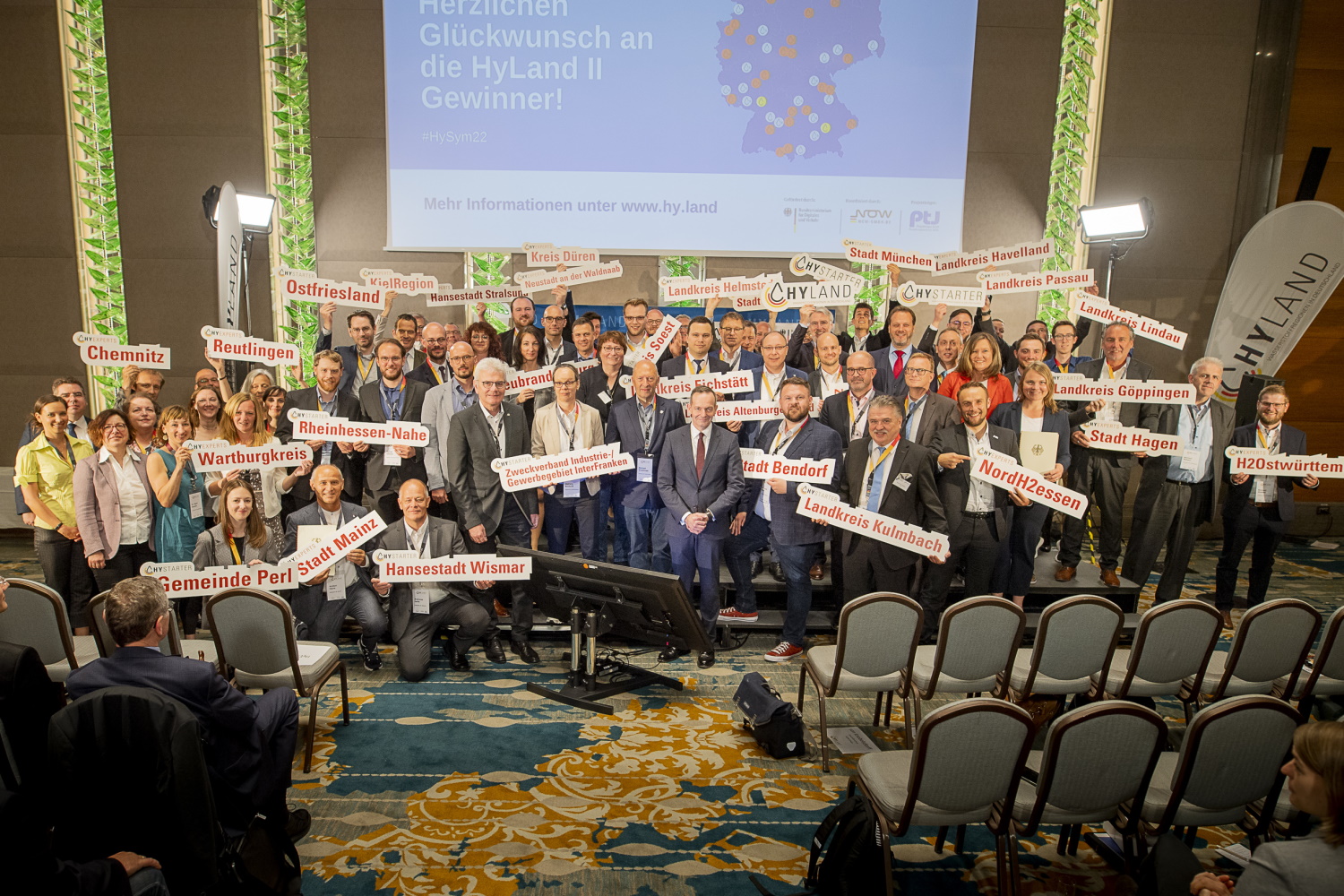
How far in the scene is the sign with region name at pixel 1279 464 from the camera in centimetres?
553

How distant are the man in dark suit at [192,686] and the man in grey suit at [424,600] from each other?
1.72 metres

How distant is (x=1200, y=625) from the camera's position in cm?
371

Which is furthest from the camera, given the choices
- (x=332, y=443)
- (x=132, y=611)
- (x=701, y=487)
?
(x=332, y=443)

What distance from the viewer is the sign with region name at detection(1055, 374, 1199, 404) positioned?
5469 mm

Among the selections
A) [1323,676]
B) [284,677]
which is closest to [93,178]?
[284,677]

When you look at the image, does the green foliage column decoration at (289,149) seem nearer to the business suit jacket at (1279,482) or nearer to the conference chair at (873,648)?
the conference chair at (873,648)

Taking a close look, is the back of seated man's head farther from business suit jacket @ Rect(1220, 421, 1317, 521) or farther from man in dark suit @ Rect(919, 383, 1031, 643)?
business suit jacket @ Rect(1220, 421, 1317, 521)

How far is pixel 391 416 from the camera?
219 inches

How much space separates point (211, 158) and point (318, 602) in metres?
5.67

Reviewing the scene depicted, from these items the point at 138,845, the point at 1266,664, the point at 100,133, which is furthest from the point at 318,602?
the point at 100,133

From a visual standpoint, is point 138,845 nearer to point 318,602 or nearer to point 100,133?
point 318,602

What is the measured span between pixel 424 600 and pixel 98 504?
2.01 metres

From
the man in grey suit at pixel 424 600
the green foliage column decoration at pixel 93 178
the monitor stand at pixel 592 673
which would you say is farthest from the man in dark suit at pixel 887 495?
the green foliage column decoration at pixel 93 178

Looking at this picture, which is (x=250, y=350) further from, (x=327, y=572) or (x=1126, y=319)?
(x=1126, y=319)
